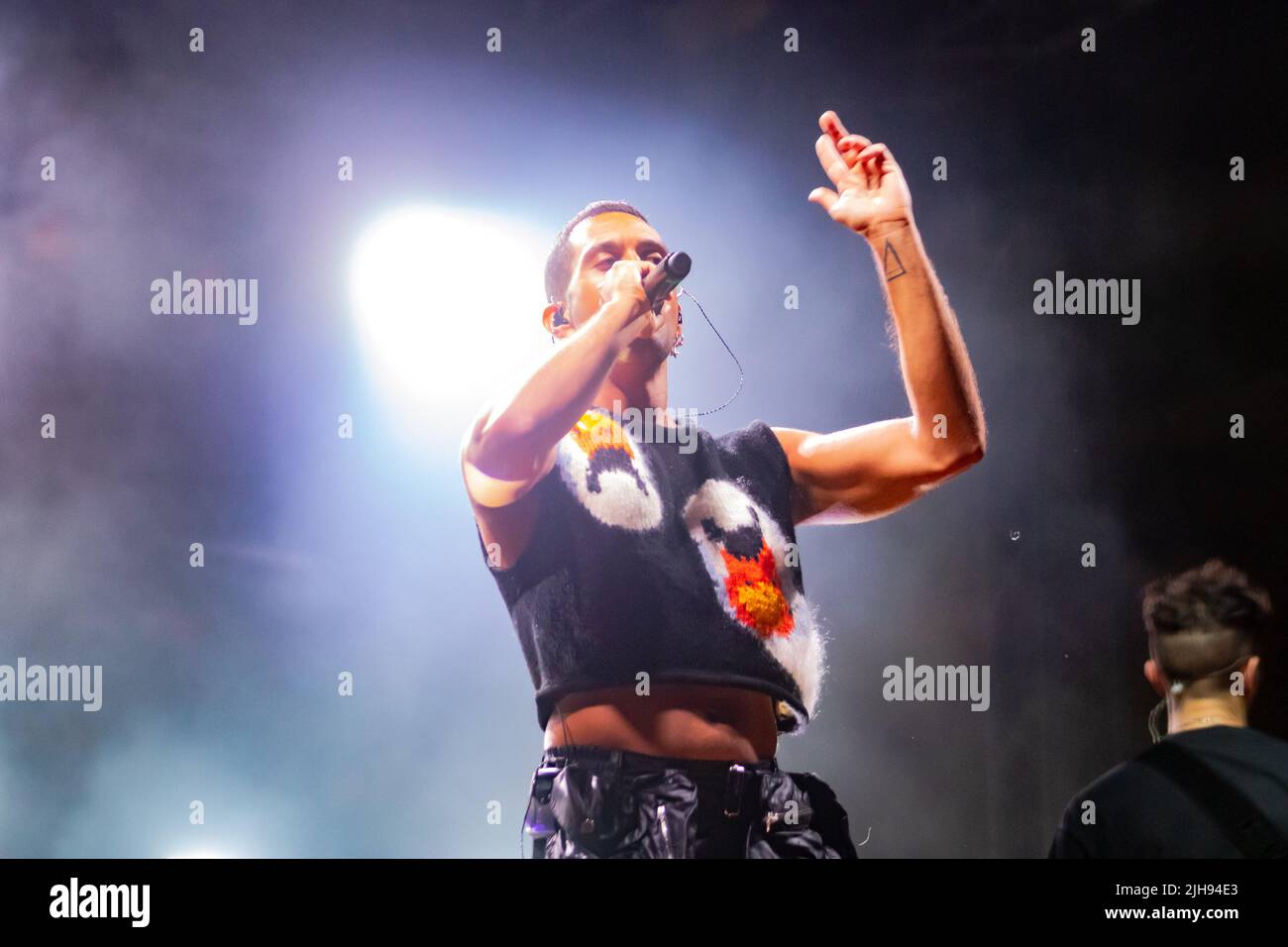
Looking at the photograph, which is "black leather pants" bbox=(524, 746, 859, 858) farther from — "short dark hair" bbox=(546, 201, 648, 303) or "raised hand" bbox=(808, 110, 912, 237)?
"raised hand" bbox=(808, 110, 912, 237)

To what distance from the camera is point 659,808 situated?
2.55 metres

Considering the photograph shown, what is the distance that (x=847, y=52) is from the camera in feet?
10.5

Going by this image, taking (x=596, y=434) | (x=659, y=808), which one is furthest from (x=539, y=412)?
(x=659, y=808)

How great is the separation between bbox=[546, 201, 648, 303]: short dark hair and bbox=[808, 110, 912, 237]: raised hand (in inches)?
18.9

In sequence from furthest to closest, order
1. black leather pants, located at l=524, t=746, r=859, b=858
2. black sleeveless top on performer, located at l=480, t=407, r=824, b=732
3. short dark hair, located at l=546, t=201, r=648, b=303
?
short dark hair, located at l=546, t=201, r=648, b=303, black sleeveless top on performer, located at l=480, t=407, r=824, b=732, black leather pants, located at l=524, t=746, r=859, b=858

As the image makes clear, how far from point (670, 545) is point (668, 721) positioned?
395 millimetres

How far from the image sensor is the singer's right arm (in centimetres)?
264

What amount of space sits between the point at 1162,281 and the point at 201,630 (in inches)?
103

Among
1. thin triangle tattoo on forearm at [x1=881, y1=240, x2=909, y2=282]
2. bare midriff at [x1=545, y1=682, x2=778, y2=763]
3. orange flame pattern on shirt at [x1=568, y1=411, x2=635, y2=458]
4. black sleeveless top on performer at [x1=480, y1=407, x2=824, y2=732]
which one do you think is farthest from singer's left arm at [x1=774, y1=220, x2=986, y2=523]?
bare midriff at [x1=545, y1=682, x2=778, y2=763]

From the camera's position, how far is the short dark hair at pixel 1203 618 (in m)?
2.85

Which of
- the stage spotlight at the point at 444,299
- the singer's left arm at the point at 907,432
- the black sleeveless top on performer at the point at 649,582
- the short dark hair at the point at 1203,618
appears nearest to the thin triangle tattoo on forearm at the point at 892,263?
the singer's left arm at the point at 907,432

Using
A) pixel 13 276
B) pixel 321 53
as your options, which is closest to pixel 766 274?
pixel 321 53
